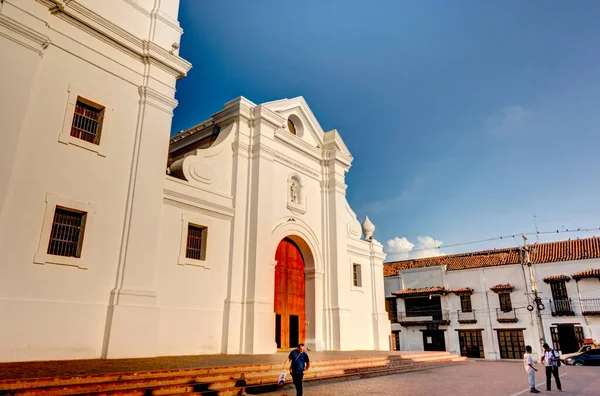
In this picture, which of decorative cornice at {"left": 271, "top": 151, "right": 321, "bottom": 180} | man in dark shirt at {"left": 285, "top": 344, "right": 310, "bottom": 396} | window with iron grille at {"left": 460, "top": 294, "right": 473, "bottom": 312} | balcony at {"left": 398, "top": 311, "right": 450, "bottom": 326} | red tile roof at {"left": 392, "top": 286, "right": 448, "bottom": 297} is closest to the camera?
man in dark shirt at {"left": 285, "top": 344, "right": 310, "bottom": 396}

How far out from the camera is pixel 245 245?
13.9m

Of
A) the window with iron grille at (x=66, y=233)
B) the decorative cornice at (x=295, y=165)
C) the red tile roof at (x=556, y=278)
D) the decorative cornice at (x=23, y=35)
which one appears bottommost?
the window with iron grille at (x=66, y=233)

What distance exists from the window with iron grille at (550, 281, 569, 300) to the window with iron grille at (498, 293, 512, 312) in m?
2.86

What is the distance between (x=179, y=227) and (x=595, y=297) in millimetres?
27236

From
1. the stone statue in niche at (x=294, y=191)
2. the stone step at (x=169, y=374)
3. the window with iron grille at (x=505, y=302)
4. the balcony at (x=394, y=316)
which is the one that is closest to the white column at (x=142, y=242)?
the stone step at (x=169, y=374)

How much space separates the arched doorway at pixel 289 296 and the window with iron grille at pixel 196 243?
3545 mm

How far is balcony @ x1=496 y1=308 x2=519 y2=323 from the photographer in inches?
1142

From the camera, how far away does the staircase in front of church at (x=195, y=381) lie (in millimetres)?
6016

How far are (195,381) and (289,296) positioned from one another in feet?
27.1

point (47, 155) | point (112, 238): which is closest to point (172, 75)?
point (47, 155)

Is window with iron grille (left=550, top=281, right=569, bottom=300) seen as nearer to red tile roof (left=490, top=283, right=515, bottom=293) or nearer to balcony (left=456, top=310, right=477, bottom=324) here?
red tile roof (left=490, top=283, right=515, bottom=293)

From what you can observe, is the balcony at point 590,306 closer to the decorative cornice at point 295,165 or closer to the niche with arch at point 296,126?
the decorative cornice at point 295,165

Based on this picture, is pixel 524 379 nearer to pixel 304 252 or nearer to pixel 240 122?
pixel 304 252


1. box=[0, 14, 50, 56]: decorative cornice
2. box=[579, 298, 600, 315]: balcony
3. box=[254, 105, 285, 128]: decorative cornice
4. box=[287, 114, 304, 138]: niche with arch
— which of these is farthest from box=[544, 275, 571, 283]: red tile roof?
box=[0, 14, 50, 56]: decorative cornice
